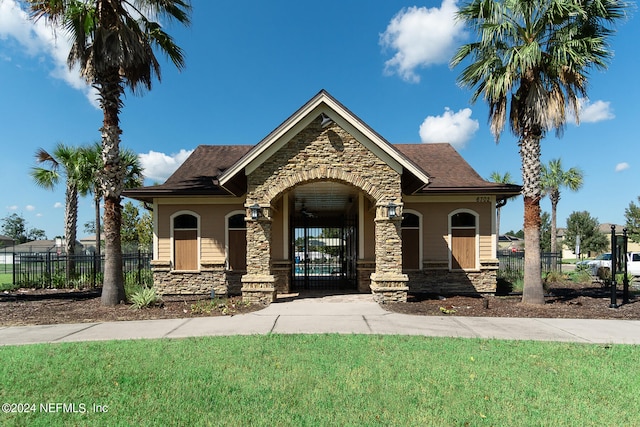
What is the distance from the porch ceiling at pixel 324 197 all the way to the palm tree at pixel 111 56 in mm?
5765

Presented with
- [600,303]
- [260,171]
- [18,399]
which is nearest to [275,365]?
[18,399]

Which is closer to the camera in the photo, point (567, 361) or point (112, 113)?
point (567, 361)

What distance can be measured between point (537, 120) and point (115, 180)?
12.8m

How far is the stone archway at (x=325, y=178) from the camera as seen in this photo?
11094 mm

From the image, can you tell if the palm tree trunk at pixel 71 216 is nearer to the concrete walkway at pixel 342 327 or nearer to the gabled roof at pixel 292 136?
the gabled roof at pixel 292 136

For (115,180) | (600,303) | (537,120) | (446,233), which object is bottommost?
(600,303)

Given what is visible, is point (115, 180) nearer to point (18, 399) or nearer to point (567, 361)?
point (18, 399)

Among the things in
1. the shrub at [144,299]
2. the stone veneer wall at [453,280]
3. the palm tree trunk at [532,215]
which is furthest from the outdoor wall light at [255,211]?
the palm tree trunk at [532,215]

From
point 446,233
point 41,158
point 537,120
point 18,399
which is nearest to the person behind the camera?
point 18,399

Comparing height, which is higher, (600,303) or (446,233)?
(446,233)

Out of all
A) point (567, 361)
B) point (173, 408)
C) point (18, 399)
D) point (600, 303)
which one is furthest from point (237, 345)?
point (600, 303)

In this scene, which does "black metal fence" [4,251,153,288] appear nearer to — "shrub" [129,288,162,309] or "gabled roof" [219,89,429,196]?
"shrub" [129,288,162,309]

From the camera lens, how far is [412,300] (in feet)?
38.5

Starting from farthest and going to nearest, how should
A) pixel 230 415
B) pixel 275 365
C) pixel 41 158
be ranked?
pixel 41 158
pixel 275 365
pixel 230 415
